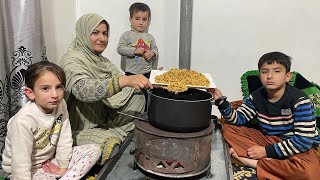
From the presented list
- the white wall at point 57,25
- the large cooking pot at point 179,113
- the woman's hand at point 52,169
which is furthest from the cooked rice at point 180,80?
the white wall at point 57,25

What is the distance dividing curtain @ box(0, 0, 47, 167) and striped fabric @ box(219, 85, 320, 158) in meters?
1.25

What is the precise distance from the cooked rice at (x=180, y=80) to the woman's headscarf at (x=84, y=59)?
1.52ft

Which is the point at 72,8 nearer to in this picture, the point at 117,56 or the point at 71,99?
the point at 117,56

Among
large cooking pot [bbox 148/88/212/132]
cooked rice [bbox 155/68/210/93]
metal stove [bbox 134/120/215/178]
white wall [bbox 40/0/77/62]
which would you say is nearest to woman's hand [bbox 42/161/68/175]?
metal stove [bbox 134/120/215/178]

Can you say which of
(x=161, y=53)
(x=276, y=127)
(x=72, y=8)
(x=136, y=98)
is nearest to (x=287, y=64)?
(x=276, y=127)

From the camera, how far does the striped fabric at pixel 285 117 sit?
1922 mm

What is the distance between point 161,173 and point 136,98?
0.81 meters

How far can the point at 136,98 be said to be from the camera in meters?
2.33

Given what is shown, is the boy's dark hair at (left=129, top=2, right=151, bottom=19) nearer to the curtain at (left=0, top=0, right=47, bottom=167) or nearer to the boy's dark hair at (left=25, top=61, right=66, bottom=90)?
the curtain at (left=0, top=0, right=47, bottom=167)

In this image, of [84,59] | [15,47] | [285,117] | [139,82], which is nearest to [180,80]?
[139,82]

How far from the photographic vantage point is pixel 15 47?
1.83m

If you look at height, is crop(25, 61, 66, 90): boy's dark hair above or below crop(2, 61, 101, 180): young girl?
above

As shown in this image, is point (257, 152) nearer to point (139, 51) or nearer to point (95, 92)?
point (95, 92)

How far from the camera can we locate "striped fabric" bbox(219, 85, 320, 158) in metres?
1.92
